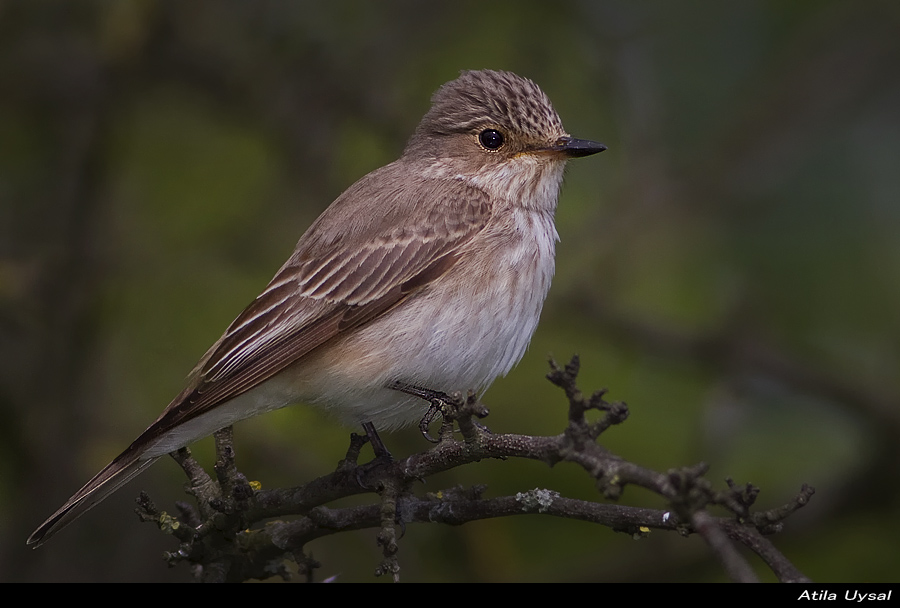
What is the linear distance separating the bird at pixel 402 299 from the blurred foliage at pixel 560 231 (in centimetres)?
136

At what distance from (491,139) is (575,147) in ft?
1.66

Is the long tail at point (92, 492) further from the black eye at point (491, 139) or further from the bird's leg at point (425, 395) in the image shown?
the black eye at point (491, 139)

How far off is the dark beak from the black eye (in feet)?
1.10

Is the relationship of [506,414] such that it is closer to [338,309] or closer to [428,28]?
[338,309]

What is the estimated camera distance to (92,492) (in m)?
4.70

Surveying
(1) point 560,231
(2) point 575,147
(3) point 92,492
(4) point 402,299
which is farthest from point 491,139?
(3) point 92,492

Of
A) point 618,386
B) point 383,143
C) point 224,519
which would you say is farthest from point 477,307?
point 383,143

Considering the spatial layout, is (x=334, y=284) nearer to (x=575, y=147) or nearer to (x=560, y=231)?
(x=575, y=147)

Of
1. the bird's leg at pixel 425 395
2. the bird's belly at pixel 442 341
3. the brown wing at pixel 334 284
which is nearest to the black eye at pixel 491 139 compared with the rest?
the brown wing at pixel 334 284

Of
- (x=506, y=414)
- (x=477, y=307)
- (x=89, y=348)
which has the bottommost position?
(x=477, y=307)

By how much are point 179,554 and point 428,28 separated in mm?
4615

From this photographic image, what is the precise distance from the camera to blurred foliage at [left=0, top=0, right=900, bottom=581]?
21.5 ft

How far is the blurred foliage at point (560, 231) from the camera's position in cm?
657

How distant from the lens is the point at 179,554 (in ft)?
14.4
